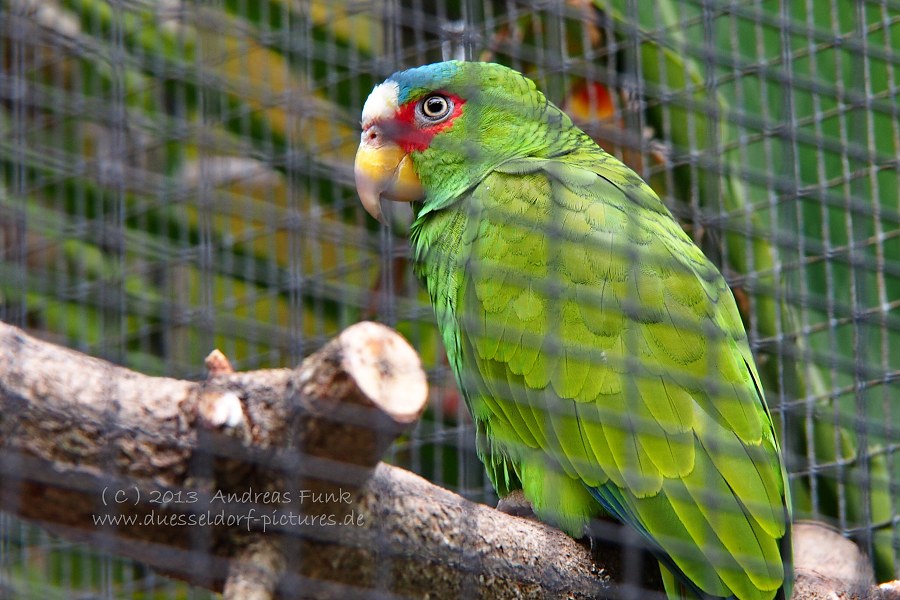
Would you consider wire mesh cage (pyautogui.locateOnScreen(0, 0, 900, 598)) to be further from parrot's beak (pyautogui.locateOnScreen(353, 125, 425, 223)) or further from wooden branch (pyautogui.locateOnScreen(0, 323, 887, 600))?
wooden branch (pyautogui.locateOnScreen(0, 323, 887, 600))

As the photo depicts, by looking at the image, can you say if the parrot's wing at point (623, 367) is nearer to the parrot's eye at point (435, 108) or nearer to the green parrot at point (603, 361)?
the green parrot at point (603, 361)

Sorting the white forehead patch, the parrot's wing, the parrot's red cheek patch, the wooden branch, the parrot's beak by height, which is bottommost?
the wooden branch

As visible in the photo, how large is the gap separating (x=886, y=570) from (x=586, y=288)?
1.19m

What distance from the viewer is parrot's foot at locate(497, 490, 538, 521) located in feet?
5.00

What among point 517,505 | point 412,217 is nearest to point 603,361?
point 517,505

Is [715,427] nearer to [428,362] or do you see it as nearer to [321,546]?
[321,546]

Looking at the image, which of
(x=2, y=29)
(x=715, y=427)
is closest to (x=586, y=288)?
(x=715, y=427)

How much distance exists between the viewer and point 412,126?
1753mm

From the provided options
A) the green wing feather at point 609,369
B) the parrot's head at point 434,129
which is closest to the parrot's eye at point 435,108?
the parrot's head at point 434,129

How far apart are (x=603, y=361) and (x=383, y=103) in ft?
2.01

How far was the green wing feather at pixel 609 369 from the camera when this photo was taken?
4.53ft

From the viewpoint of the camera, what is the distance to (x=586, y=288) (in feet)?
4.90

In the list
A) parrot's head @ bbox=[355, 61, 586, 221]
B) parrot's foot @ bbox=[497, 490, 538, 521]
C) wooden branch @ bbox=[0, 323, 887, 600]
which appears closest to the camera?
wooden branch @ bbox=[0, 323, 887, 600]

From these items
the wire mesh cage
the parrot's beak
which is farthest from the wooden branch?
the parrot's beak
